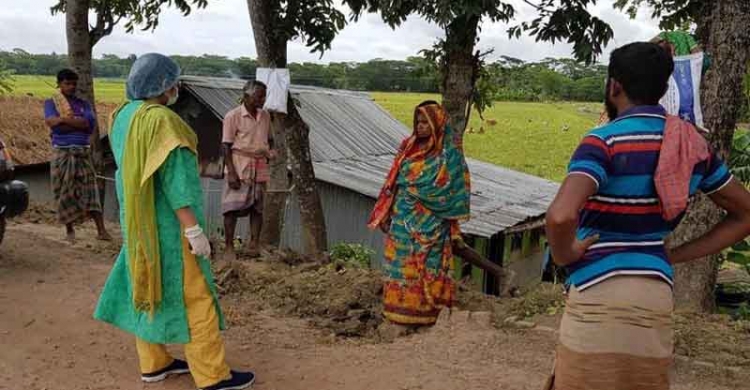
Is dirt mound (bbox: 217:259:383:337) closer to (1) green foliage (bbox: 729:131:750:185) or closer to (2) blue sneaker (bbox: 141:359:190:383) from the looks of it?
(2) blue sneaker (bbox: 141:359:190:383)

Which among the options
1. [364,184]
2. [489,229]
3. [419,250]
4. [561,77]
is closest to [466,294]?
[419,250]

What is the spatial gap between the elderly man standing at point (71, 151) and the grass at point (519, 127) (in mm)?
11304

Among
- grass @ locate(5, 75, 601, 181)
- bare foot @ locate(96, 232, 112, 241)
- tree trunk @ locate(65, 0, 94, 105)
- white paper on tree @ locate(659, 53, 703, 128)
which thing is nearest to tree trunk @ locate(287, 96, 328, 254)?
bare foot @ locate(96, 232, 112, 241)

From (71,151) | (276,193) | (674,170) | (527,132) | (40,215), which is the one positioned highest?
(674,170)

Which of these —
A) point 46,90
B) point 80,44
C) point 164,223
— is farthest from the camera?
point 46,90

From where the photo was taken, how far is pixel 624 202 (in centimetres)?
229

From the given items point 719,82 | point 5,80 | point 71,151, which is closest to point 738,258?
point 719,82

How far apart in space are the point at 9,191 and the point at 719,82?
17.5 feet

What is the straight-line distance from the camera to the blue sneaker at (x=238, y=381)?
12.4 feet

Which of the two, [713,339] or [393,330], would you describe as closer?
[713,339]

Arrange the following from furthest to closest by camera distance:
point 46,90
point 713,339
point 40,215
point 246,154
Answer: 1. point 46,90
2. point 40,215
3. point 246,154
4. point 713,339

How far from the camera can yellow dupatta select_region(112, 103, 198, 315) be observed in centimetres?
351

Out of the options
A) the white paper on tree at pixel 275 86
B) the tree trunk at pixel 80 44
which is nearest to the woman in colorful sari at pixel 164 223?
the white paper on tree at pixel 275 86

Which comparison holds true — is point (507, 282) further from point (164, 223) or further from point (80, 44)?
point (80, 44)
